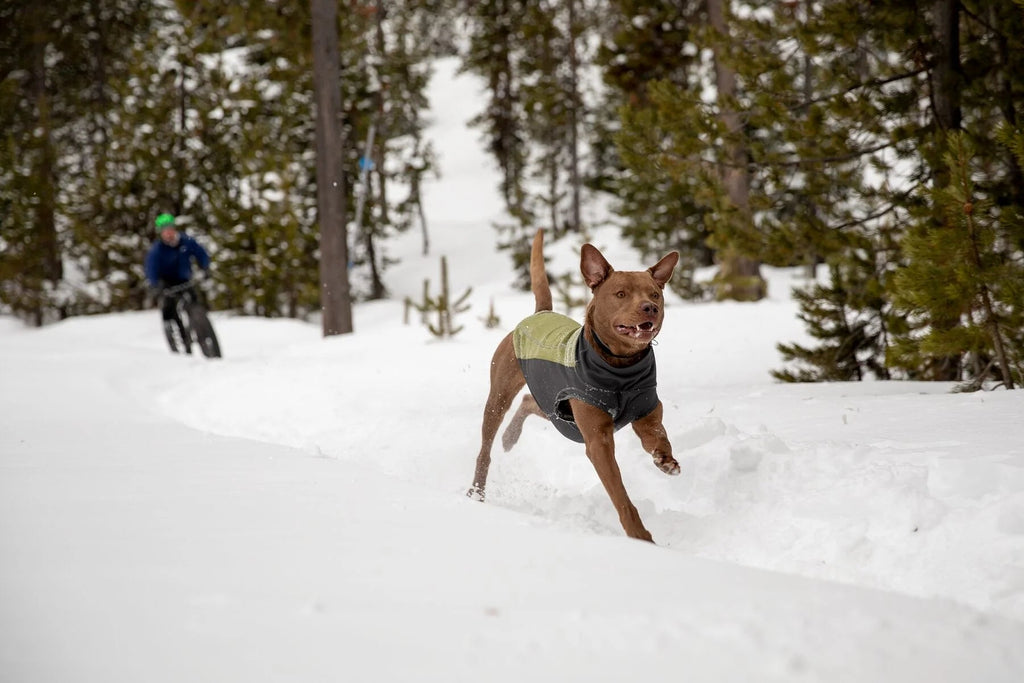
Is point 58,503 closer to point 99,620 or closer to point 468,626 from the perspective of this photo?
point 99,620

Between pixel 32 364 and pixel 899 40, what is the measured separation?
35.5 feet

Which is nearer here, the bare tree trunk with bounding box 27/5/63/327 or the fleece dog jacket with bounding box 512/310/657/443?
the fleece dog jacket with bounding box 512/310/657/443

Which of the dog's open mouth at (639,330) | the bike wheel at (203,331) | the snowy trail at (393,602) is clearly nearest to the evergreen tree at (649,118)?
the dog's open mouth at (639,330)

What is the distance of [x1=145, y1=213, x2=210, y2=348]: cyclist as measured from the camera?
445 inches

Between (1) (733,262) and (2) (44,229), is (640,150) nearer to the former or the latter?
(1) (733,262)

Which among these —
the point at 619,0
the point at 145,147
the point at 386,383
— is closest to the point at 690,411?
the point at 386,383

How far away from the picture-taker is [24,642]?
1.76 meters

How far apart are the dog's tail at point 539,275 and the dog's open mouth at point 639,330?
3.36ft

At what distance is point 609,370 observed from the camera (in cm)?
357

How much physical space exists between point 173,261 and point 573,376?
31.3ft

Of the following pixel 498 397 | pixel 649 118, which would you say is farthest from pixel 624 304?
pixel 649 118

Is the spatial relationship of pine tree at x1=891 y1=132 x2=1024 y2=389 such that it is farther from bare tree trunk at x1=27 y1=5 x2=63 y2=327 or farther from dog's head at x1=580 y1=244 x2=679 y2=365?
bare tree trunk at x1=27 y1=5 x2=63 y2=327

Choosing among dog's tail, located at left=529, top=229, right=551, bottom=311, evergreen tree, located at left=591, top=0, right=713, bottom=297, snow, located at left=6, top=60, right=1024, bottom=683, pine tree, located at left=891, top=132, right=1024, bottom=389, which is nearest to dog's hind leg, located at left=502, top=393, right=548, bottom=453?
snow, located at left=6, top=60, right=1024, bottom=683

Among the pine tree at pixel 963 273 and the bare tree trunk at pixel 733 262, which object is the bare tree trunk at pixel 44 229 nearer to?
the bare tree trunk at pixel 733 262
